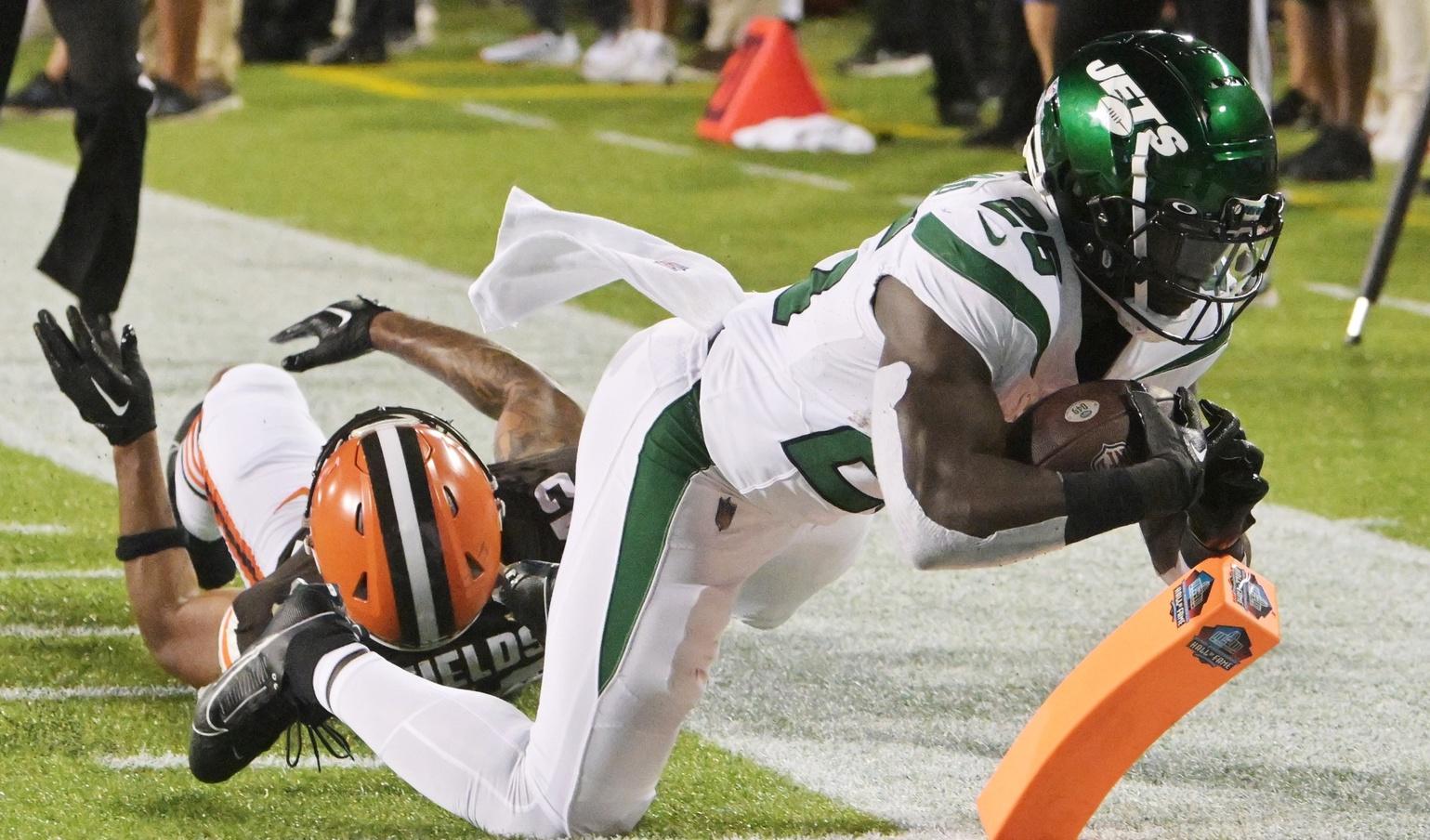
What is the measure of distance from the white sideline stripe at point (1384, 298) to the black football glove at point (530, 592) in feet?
14.0

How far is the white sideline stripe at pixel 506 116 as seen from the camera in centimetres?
998

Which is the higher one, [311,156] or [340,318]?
[340,318]

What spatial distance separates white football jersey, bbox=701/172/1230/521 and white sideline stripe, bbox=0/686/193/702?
4.01 feet

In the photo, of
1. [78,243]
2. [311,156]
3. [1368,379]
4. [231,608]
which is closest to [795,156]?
[311,156]

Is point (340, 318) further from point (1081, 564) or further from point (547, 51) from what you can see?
point (547, 51)

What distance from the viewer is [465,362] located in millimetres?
3902

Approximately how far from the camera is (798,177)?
8844mm

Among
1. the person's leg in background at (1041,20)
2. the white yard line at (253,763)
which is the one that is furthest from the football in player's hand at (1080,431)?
the person's leg in background at (1041,20)

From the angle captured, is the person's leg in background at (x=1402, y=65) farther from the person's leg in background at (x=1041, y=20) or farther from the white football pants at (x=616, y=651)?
the white football pants at (x=616, y=651)

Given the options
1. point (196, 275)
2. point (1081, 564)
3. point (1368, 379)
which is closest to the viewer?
point (1081, 564)

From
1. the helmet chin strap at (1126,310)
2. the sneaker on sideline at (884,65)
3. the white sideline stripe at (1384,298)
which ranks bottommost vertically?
the sneaker on sideline at (884,65)

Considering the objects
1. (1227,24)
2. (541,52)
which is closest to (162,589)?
(1227,24)

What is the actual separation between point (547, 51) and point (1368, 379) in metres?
7.20

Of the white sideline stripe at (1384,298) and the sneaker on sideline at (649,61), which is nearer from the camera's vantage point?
the white sideline stripe at (1384,298)
